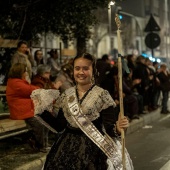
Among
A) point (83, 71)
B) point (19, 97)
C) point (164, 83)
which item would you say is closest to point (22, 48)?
point (19, 97)

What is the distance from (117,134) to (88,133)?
0.95ft

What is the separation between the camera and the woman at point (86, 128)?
3.68 m

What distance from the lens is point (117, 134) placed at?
377 cm

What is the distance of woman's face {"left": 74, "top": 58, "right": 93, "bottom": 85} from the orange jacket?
3.46 meters

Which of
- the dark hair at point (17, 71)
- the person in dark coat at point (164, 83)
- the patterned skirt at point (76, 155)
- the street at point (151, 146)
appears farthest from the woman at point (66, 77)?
the person in dark coat at point (164, 83)

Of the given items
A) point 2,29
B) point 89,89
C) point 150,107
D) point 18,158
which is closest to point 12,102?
point 18,158

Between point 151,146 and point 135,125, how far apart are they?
218cm

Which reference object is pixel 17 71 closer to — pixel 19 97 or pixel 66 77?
pixel 19 97

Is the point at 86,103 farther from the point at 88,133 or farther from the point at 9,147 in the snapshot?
the point at 9,147

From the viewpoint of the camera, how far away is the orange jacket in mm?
7156

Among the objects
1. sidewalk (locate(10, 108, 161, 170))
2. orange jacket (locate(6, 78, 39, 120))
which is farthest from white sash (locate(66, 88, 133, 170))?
orange jacket (locate(6, 78, 39, 120))

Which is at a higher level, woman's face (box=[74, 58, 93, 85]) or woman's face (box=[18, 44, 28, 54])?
woman's face (box=[18, 44, 28, 54])

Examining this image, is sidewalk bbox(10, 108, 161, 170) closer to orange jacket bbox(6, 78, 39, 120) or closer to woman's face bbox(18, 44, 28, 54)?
orange jacket bbox(6, 78, 39, 120)

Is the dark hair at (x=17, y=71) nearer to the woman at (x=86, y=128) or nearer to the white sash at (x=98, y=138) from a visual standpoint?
the woman at (x=86, y=128)
